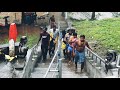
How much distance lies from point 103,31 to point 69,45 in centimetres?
906

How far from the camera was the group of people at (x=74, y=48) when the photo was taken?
46.7 ft

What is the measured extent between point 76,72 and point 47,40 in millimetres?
1818

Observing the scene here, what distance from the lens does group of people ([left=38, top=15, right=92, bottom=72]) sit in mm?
14302

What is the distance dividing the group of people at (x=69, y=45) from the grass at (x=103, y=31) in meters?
3.33

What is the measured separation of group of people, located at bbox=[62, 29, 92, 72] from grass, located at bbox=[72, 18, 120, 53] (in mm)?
3335

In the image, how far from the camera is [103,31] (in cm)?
2434

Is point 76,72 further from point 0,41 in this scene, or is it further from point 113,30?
point 113,30

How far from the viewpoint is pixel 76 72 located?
591 inches

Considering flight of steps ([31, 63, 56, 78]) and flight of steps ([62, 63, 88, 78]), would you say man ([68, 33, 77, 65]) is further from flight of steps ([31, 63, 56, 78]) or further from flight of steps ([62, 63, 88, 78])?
flight of steps ([31, 63, 56, 78])

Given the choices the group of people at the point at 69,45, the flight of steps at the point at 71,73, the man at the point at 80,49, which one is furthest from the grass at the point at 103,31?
the man at the point at 80,49

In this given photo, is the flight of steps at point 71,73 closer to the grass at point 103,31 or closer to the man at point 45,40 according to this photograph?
the man at point 45,40
